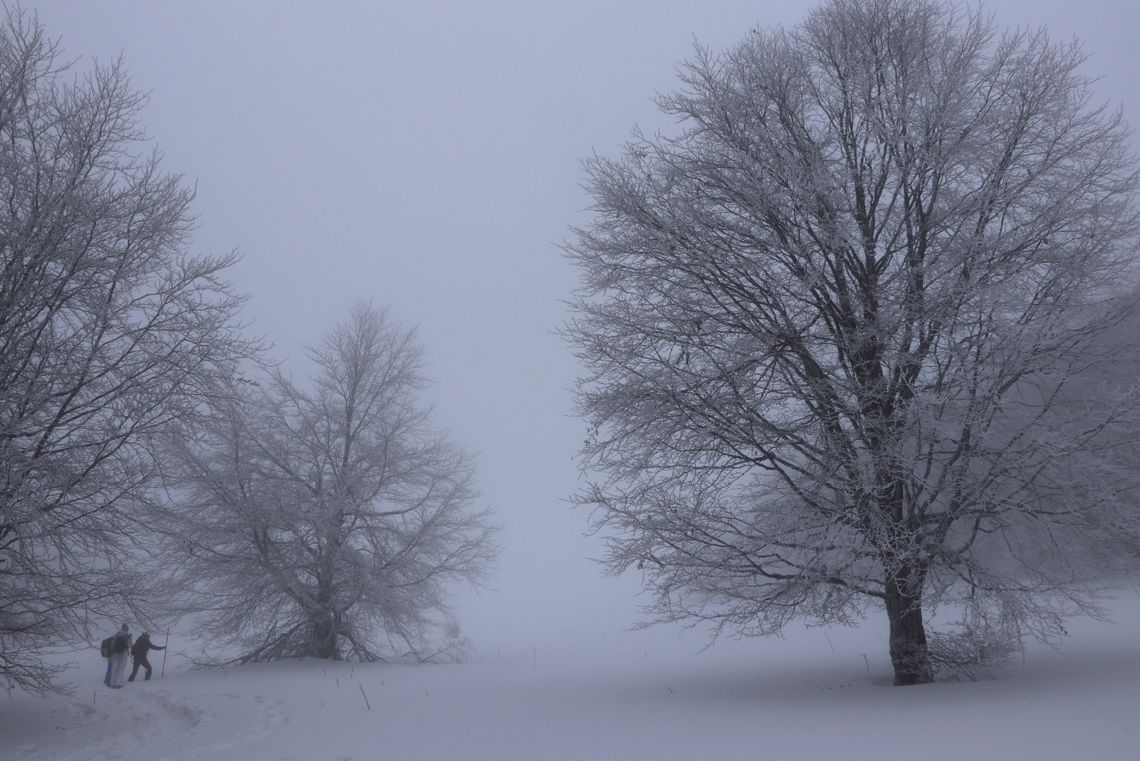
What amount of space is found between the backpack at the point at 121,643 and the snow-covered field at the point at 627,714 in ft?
2.26

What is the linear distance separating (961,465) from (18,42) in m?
11.1

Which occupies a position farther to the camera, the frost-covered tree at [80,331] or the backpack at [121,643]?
the backpack at [121,643]

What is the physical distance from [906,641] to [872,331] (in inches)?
132

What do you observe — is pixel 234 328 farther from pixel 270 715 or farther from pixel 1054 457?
pixel 1054 457

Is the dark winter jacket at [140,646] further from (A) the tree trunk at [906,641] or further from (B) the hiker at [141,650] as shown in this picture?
(A) the tree trunk at [906,641]

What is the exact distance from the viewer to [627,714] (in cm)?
716

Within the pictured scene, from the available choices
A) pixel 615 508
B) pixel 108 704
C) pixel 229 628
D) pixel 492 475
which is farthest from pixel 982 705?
pixel 492 475

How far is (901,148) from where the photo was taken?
27.2ft

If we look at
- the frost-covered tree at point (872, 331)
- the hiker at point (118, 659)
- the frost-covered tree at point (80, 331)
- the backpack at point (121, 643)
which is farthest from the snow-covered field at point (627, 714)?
the frost-covered tree at point (80, 331)

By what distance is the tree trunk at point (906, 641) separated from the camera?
300 inches

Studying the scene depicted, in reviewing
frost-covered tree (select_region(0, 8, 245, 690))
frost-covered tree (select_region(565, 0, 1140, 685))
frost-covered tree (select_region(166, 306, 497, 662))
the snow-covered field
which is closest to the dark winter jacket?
the snow-covered field

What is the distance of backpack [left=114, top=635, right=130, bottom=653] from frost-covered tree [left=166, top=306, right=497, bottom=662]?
5.93ft

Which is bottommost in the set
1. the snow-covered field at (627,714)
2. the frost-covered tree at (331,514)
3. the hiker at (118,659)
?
the snow-covered field at (627,714)

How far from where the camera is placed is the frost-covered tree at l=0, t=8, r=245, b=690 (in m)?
7.06
